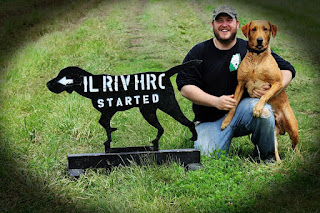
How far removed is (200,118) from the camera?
399 cm

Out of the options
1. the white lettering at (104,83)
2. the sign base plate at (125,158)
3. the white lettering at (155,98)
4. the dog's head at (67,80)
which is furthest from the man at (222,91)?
the dog's head at (67,80)

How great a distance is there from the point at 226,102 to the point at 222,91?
31 cm

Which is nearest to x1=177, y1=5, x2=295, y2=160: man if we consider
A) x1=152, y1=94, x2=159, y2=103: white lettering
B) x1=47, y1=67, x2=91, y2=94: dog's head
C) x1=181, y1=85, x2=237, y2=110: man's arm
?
x1=181, y1=85, x2=237, y2=110: man's arm

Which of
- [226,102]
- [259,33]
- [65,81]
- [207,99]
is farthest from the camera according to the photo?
[207,99]

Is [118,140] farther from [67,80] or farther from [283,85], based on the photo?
[283,85]

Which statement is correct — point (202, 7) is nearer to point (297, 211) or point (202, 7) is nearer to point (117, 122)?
point (117, 122)

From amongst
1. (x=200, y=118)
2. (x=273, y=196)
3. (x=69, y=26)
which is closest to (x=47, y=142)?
(x=200, y=118)

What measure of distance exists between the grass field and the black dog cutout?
0.60 m

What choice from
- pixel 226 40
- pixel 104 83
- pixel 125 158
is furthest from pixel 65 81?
pixel 226 40

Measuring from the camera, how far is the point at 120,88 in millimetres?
3395

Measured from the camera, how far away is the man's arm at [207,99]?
3484 mm

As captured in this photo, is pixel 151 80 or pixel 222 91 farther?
pixel 222 91

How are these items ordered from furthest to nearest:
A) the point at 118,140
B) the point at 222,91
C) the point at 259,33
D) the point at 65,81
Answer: the point at 118,140
the point at 222,91
the point at 65,81
the point at 259,33

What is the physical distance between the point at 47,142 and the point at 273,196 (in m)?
2.55
